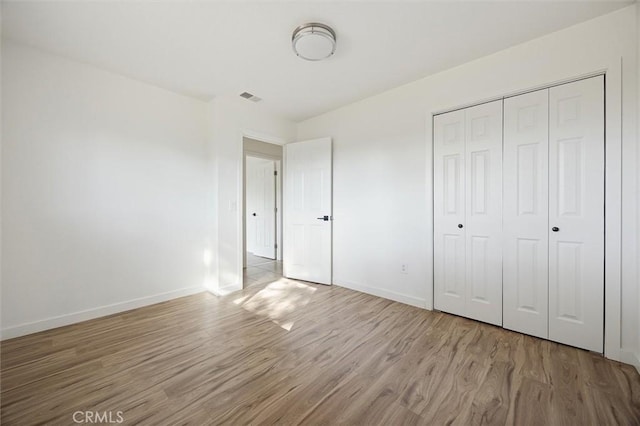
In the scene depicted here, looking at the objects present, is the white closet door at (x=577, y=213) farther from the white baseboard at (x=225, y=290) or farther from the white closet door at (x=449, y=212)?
the white baseboard at (x=225, y=290)

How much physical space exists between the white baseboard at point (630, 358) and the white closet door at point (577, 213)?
0.11m

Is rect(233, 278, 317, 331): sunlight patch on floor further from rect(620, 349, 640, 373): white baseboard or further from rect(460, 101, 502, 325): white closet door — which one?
rect(620, 349, 640, 373): white baseboard

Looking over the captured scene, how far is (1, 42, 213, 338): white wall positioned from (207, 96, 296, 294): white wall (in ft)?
0.91

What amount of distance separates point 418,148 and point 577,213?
57.2 inches

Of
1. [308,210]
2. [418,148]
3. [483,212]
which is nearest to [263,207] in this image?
[308,210]

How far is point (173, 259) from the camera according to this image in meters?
3.15

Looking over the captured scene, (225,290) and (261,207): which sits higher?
(261,207)

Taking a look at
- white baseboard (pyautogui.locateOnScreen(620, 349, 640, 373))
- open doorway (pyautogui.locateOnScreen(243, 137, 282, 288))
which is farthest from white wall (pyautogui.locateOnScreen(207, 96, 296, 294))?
white baseboard (pyautogui.locateOnScreen(620, 349, 640, 373))

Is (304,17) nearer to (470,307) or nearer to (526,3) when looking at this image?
(526,3)

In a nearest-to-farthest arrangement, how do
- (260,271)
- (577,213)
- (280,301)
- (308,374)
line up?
(308,374)
(577,213)
(280,301)
(260,271)

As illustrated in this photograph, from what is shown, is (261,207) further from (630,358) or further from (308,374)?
(630,358)

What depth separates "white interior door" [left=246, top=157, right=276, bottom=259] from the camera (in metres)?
5.73

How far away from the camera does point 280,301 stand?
3.07 m

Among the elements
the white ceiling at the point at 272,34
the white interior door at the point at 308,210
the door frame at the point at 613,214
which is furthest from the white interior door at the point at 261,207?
the door frame at the point at 613,214
